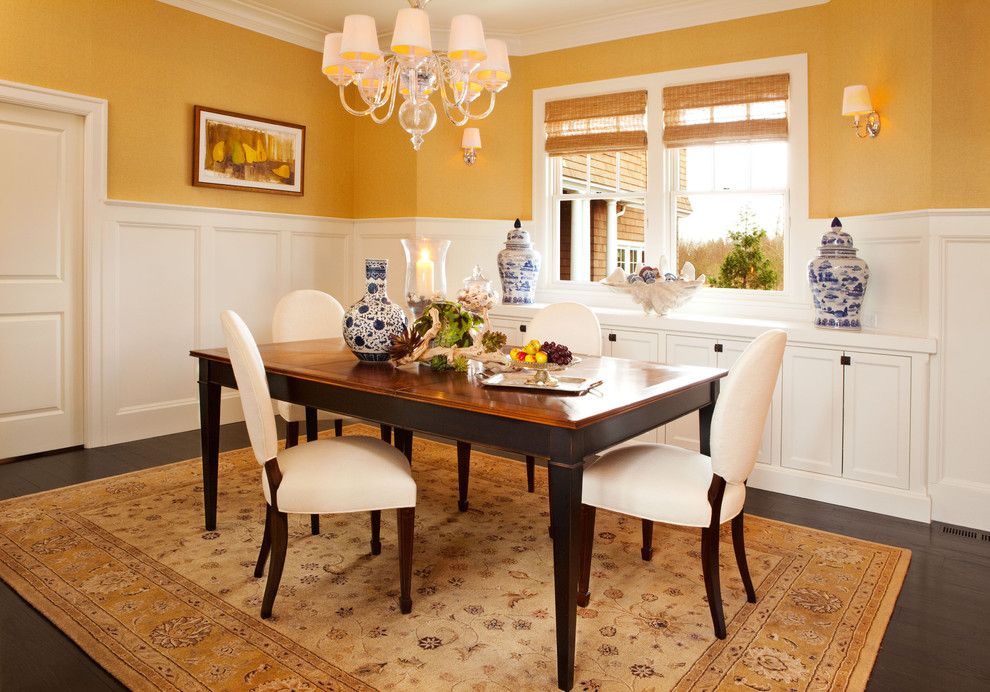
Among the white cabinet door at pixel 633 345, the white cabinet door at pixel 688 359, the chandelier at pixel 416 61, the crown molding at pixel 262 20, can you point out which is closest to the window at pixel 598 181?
the white cabinet door at pixel 633 345

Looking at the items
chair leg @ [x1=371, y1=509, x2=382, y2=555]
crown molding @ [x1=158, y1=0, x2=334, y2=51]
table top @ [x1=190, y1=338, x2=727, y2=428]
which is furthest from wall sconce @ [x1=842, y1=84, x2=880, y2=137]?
crown molding @ [x1=158, y1=0, x2=334, y2=51]

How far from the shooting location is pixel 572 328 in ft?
11.1

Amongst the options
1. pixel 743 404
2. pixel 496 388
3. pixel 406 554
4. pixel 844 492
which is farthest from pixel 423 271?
pixel 844 492

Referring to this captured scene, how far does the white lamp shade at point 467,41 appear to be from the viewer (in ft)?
8.52

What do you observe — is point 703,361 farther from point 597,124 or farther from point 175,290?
point 175,290

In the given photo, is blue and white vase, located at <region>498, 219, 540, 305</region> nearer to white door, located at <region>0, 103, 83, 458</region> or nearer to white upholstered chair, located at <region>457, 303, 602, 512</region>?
white upholstered chair, located at <region>457, 303, 602, 512</region>

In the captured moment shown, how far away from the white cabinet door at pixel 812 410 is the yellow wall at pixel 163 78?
147 inches

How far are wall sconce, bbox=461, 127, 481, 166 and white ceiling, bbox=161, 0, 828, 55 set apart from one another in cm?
67

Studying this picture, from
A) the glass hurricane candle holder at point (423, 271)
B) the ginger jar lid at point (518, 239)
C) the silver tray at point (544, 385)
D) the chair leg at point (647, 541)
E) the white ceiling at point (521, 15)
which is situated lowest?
the chair leg at point (647, 541)

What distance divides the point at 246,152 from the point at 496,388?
3.61 metres

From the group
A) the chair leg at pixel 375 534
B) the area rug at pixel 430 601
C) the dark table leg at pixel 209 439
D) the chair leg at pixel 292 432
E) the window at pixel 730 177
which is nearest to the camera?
the area rug at pixel 430 601

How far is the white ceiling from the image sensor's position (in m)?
4.50

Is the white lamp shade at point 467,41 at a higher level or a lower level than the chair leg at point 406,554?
higher

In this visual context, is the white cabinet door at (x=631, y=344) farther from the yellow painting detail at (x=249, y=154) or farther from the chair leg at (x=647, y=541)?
the yellow painting detail at (x=249, y=154)
